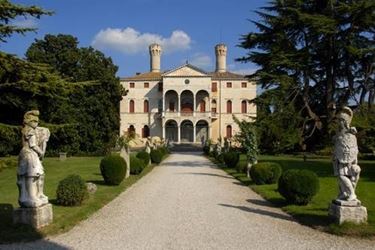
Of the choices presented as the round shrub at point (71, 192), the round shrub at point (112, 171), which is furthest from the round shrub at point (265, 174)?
the round shrub at point (71, 192)

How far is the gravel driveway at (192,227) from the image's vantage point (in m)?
7.48

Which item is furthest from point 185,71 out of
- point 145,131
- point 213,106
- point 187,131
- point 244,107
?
point 145,131

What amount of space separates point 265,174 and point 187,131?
4965cm

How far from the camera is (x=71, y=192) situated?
1116 centimetres

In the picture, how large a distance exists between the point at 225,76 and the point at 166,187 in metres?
53.0

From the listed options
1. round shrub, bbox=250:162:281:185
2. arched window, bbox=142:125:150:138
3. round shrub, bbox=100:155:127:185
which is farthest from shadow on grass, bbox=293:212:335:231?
arched window, bbox=142:125:150:138

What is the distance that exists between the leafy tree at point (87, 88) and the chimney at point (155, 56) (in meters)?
34.7

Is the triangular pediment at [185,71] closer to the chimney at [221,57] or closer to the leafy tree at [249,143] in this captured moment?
the chimney at [221,57]

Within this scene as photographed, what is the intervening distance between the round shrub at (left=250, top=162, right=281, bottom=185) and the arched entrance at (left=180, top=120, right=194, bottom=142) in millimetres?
48247

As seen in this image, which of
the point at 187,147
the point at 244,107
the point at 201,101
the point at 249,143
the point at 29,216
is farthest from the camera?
the point at 244,107

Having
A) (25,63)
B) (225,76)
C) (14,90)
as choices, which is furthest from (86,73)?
(225,76)

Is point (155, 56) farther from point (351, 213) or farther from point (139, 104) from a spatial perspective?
point (351, 213)

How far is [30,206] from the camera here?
8.42 m

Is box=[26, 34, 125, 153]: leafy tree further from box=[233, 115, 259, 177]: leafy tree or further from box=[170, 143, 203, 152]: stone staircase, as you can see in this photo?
box=[233, 115, 259, 177]: leafy tree
